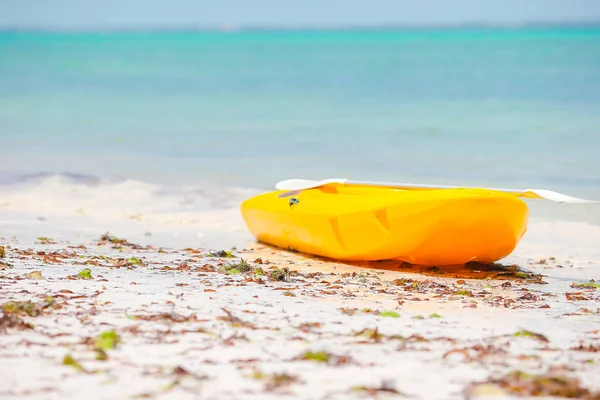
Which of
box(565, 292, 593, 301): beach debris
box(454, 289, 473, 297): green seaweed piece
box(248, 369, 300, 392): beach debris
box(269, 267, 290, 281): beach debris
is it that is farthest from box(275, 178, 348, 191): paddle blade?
box(248, 369, 300, 392): beach debris

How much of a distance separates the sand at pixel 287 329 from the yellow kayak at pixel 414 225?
148 mm

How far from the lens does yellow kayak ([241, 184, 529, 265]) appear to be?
219 inches

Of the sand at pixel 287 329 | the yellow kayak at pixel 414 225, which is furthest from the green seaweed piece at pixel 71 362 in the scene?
the yellow kayak at pixel 414 225

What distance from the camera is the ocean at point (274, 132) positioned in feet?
34.7

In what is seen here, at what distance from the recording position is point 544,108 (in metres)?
18.3

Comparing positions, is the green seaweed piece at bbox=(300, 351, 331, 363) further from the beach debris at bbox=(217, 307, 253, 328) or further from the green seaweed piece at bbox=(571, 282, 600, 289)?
the green seaweed piece at bbox=(571, 282, 600, 289)

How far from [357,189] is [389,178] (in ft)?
16.1

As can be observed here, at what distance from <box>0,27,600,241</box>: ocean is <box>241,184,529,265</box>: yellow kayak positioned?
2.09 m

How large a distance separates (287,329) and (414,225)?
1962 millimetres

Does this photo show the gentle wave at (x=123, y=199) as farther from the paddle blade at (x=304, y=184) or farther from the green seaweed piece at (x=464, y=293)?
the green seaweed piece at (x=464, y=293)

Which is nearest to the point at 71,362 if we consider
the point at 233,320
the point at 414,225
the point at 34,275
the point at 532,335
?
the point at 233,320

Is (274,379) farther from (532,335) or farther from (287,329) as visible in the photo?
(532,335)

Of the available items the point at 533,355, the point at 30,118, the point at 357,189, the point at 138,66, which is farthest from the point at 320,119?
the point at 138,66

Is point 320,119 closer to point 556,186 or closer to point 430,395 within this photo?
point 556,186
